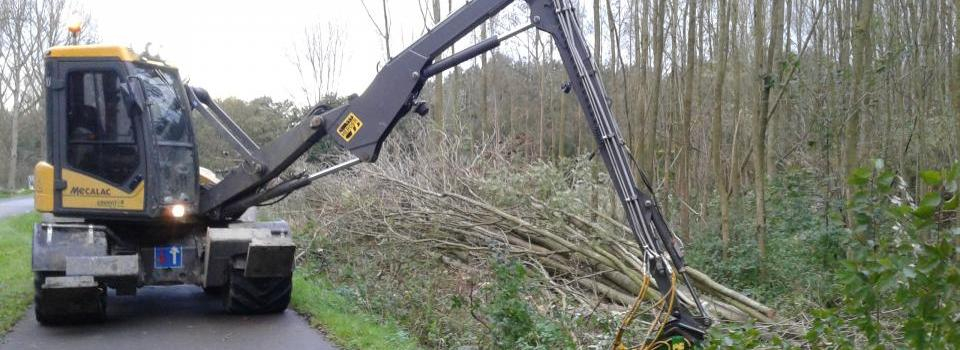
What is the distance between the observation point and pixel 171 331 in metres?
9.77

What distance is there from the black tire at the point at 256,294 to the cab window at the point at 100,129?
165cm

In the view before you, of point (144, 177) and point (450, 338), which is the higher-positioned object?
point (144, 177)

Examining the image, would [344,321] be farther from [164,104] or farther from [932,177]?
[932,177]

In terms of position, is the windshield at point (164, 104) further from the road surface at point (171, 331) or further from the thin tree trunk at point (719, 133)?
the thin tree trunk at point (719, 133)

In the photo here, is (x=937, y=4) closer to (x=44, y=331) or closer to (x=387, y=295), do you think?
(x=387, y=295)

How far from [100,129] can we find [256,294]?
8.08 ft

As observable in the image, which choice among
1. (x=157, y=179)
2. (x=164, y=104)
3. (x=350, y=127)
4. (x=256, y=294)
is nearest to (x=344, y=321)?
(x=256, y=294)

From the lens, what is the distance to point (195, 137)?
35.2ft

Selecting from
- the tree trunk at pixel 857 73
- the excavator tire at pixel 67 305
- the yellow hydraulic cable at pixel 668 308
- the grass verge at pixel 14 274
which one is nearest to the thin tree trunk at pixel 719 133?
the tree trunk at pixel 857 73

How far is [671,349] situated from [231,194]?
573 cm

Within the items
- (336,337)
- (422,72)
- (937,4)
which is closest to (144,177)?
(336,337)

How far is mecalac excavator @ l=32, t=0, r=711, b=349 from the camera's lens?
369 inches

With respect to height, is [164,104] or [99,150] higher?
[164,104]

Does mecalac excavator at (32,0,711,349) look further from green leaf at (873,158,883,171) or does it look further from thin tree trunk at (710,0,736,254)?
thin tree trunk at (710,0,736,254)
